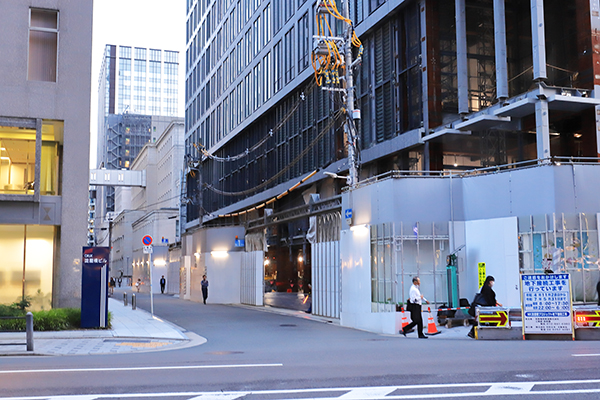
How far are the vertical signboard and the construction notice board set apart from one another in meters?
12.6

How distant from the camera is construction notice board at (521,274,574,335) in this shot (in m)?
16.3

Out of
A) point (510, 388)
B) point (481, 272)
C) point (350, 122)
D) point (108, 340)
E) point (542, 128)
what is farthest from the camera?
point (542, 128)

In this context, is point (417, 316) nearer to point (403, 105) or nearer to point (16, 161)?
point (16, 161)

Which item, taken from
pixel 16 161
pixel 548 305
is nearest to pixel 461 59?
pixel 548 305

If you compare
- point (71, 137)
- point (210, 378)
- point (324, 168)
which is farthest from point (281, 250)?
point (210, 378)

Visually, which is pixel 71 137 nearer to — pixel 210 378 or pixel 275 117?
pixel 210 378

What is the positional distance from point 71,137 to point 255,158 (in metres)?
33.0

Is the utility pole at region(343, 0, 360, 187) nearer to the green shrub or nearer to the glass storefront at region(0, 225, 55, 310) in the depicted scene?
the green shrub

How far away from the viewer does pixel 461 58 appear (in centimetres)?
2986

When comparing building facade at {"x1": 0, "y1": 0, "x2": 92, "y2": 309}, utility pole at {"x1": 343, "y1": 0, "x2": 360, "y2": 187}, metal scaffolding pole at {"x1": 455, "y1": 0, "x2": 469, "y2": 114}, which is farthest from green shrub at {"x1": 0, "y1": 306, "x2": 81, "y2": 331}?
metal scaffolding pole at {"x1": 455, "y1": 0, "x2": 469, "y2": 114}

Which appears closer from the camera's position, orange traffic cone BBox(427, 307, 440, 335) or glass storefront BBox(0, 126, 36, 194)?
orange traffic cone BBox(427, 307, 440, 335)

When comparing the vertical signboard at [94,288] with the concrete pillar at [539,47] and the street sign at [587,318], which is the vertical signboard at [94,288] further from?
the concrete pillar at [539,47]

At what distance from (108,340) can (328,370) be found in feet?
29.6

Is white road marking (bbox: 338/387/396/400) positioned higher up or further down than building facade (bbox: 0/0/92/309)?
further down
